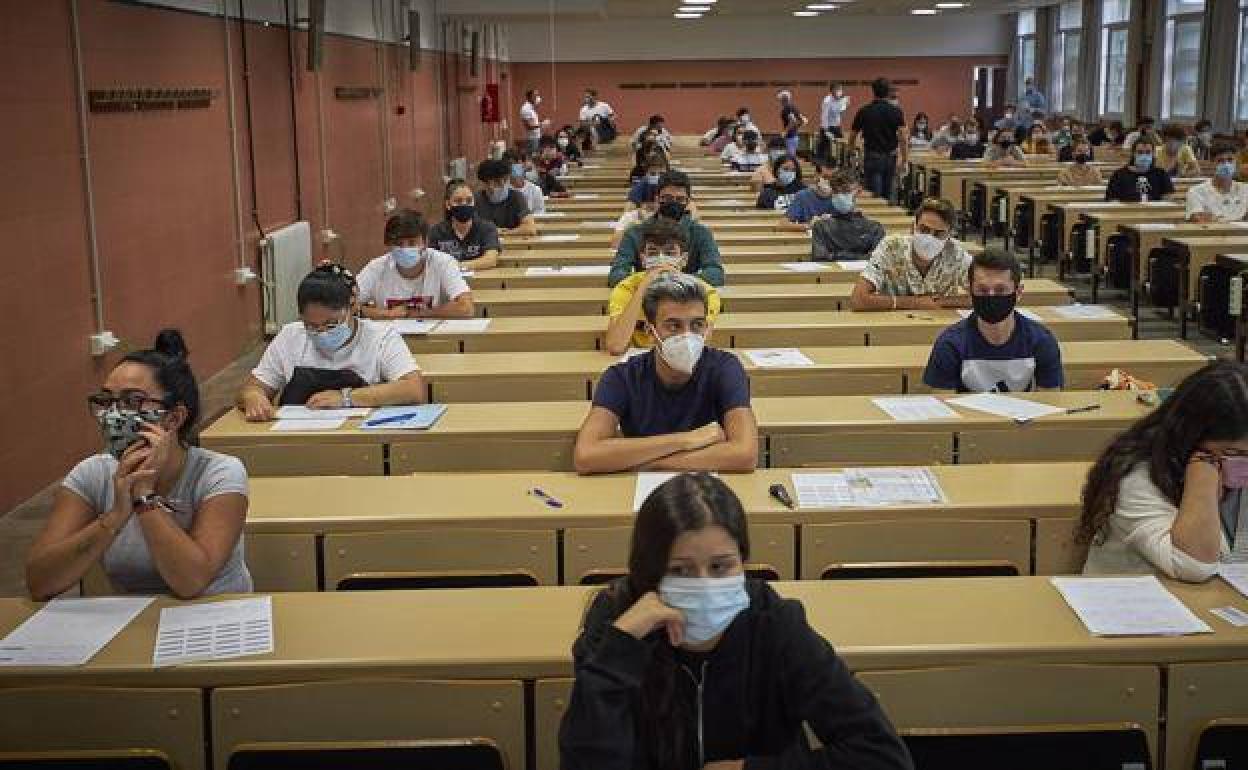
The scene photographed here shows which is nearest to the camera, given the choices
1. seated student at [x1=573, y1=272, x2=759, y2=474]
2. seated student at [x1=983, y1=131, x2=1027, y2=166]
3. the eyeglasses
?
the eyeglasses

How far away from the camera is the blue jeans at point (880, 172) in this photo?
15.8 meters

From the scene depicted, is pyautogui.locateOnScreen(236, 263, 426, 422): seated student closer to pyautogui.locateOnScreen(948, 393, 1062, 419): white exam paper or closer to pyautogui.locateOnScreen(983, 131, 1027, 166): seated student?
pyautogui.locateOnScreen(948, 393, 1062, 419): white exam paper

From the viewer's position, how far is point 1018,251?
48.6ft

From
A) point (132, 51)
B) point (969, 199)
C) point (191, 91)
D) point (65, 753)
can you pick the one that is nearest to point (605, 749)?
point (65, 753)

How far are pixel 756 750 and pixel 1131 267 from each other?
30.2 ft

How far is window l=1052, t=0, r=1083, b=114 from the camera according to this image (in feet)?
85.3

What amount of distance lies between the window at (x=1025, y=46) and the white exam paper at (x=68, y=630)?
28138 mm

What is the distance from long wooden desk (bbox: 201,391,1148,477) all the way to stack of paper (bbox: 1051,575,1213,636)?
148cm

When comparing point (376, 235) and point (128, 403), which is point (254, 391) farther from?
point (376, 235)

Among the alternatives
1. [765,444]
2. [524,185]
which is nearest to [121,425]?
[765,444]

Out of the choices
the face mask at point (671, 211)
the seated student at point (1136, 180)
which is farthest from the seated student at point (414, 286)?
the seated student at point (1136, 180)

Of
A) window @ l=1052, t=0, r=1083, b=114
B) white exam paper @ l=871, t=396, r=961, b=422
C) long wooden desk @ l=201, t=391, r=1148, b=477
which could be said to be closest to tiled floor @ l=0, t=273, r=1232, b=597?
long wooden desk @ l=201, t=391, r=1148, b=477

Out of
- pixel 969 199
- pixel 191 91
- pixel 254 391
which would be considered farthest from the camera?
pixel 969 199

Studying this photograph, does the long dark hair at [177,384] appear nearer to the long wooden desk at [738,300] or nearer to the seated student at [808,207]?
the long wooden desk at [738,300]
